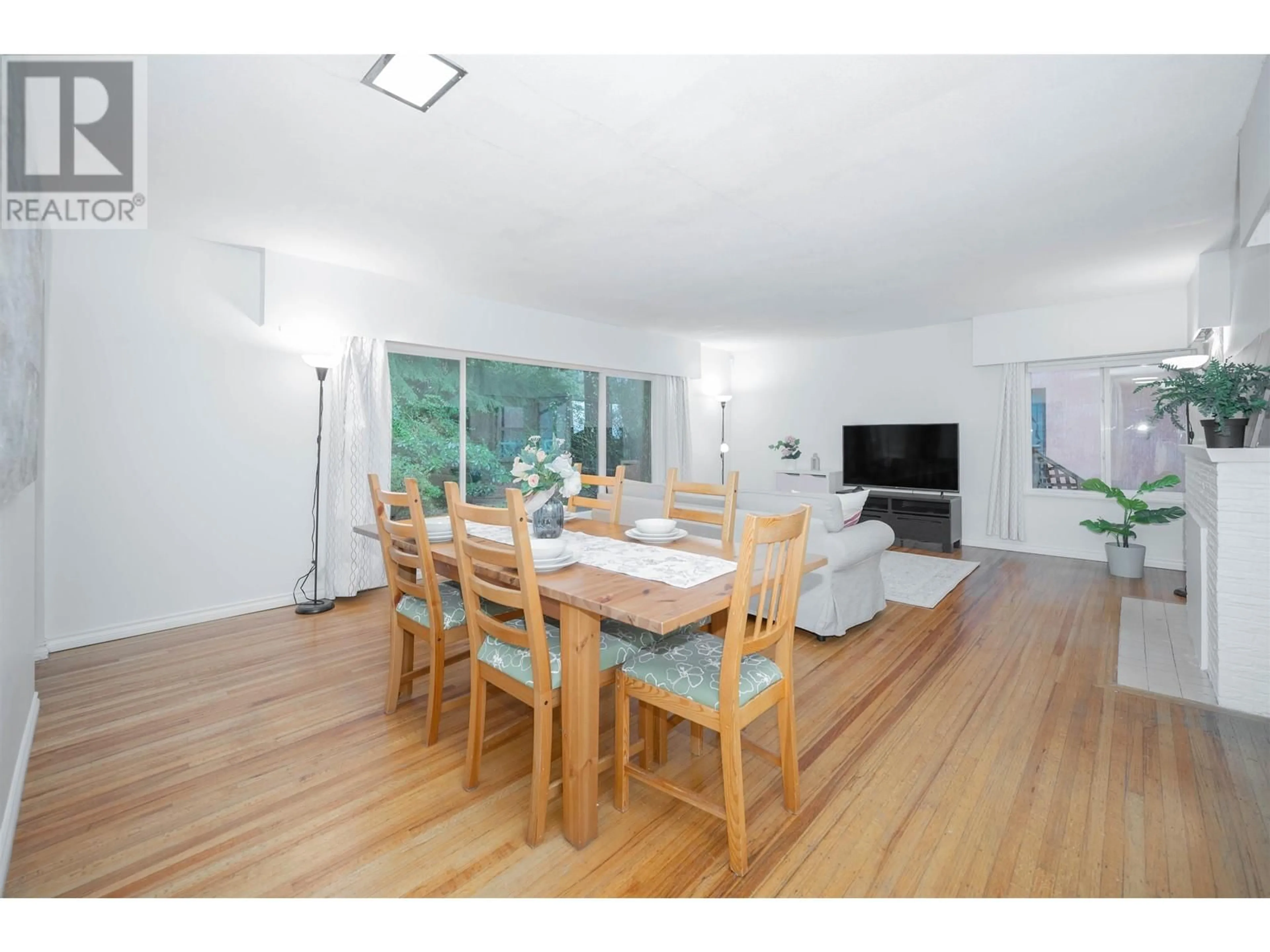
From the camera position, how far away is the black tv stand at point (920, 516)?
236 inches

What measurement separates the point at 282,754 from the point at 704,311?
191 inches

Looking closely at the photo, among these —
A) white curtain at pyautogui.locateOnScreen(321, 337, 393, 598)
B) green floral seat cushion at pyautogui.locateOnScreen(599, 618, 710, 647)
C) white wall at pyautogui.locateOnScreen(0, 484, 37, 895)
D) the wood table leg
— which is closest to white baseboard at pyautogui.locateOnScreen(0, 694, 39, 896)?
white wall at pyautogui.locateOnScreen(0, 484, 37, 895)

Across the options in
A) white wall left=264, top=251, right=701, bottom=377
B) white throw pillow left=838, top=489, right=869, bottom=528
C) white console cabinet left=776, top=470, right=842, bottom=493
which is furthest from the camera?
white console cabinet left=776, top=470, right=842, bottom=493

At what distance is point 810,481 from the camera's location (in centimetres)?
689

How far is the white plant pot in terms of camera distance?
15.9 feet

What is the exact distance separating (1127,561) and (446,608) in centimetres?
556

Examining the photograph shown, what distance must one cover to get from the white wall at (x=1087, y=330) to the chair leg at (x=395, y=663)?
6.09 meters

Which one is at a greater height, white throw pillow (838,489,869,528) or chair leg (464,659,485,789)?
white throw pillow (838,489,869,528)

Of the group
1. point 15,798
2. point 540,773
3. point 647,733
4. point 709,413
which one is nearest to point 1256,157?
point 647,733

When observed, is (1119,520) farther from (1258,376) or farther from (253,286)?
(253,286)

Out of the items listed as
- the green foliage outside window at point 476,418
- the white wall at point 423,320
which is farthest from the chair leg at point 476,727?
the white wall at point 423,320

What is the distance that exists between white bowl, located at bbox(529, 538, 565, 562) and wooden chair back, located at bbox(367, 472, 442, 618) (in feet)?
1.41

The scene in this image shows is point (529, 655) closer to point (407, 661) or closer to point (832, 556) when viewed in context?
point (407, 661)

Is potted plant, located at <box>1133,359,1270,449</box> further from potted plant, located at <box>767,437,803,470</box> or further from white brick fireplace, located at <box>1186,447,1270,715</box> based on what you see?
potted plant, located at <box>767,437,803,470</box>
